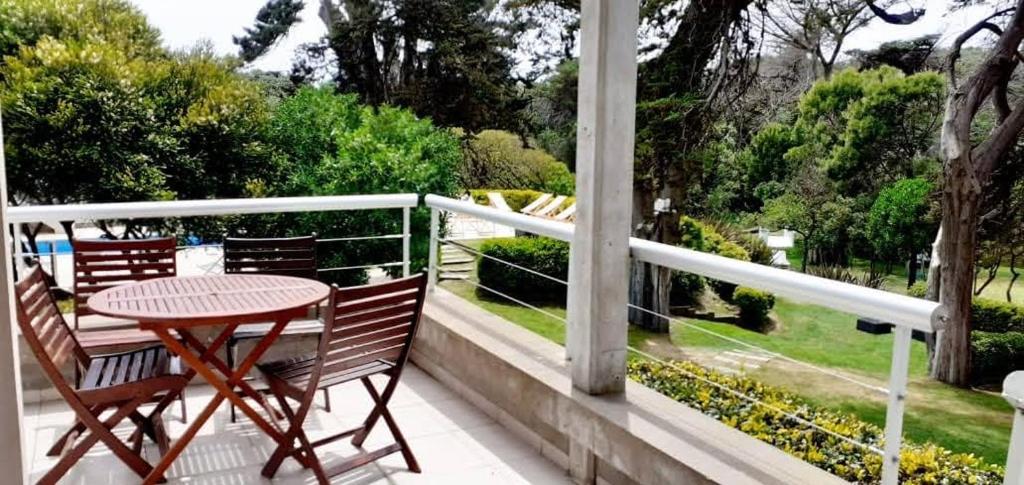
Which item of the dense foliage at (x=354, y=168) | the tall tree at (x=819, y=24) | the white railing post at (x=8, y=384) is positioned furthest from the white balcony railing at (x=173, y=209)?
the tall tree at (x=819, y=24)

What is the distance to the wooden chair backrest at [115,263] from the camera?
12.3 feet

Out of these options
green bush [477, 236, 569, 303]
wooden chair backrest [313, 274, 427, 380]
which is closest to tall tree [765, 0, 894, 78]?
green bush [477, 236, 569, 303]

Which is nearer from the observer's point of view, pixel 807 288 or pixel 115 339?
pixel 807 288

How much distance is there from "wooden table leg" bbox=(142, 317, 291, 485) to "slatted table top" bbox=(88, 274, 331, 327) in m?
0.08

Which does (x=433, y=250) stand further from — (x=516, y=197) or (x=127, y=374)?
(x=516, y=197)

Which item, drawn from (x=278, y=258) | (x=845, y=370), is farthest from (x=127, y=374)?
(x=845, y=370)

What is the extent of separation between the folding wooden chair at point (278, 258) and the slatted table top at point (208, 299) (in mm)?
422

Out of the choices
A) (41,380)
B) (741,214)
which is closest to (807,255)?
(741,214)

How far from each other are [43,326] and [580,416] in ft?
6.79

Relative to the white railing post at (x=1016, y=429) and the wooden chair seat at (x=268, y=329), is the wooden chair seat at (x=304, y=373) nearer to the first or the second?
the wooden chair seat at (x=268, y=329)

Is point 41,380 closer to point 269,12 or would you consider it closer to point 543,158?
point 543,158

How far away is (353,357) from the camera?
A: 2.90 m

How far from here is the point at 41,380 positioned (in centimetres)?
390

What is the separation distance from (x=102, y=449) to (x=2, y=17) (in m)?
8.26
